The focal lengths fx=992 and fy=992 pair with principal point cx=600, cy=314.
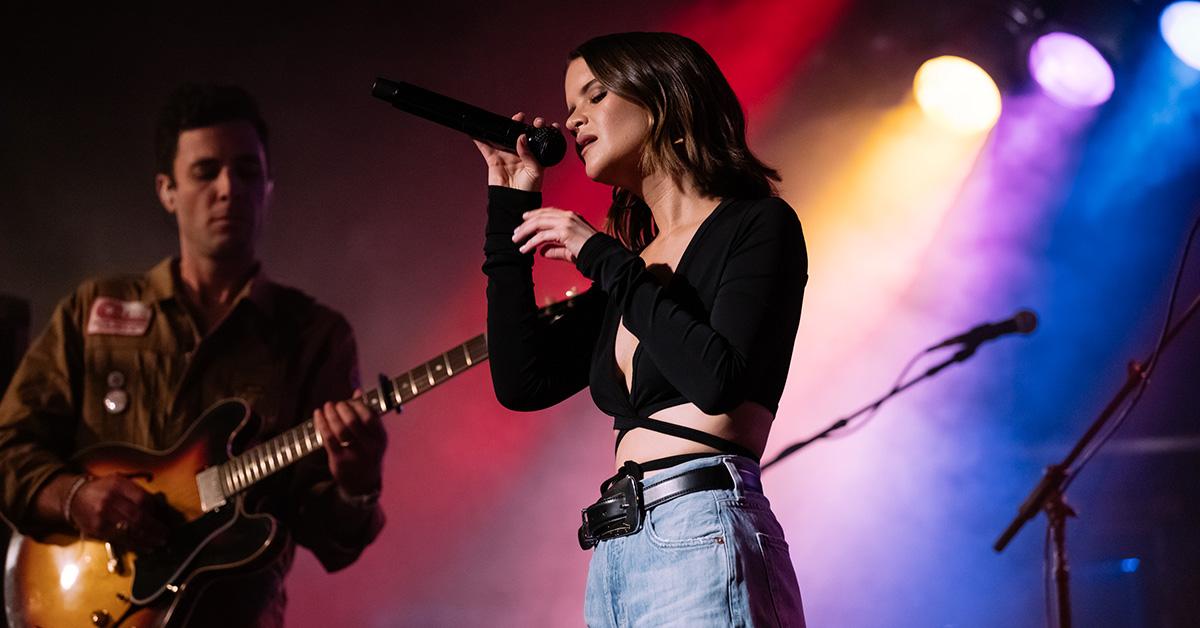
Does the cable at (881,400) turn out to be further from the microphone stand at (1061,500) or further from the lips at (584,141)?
the lips at (584,141)

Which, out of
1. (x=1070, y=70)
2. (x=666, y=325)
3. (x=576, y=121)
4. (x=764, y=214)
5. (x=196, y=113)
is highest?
(x=1070, y=70)

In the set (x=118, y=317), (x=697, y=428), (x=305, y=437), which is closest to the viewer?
(x=697, y=428)

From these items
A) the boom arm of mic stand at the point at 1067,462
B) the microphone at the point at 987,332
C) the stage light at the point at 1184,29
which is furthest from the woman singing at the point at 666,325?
the stage light at the point at 1184,29

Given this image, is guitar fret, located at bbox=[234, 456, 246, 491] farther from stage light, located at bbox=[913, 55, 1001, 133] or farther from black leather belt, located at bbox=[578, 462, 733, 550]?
stage light, located at bbox=[913, 55, 1001, 133]

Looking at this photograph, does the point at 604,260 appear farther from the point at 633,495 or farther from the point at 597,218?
the point at 597,218

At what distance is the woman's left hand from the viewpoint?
146cm

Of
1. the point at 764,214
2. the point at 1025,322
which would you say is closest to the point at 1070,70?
the point at 1025,322

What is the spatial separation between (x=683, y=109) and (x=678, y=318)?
0.48m

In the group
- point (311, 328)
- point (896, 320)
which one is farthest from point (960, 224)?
point (311, 328)

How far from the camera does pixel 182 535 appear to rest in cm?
291

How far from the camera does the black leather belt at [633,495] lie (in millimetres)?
1289

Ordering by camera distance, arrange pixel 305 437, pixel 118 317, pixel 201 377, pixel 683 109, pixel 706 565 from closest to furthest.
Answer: pixel 706 565
pixel 683 109
pixel 305 437
pixel 201 377
pixel 118 317

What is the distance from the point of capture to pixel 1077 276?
152 inches

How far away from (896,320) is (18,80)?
3716 mm
